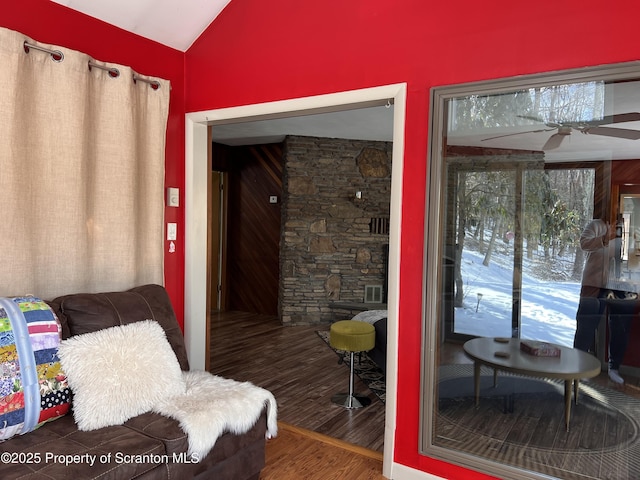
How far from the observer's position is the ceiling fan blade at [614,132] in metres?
2.00

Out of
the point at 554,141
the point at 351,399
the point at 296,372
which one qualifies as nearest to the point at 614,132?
the point at 554,141

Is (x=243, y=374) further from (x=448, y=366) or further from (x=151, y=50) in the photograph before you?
(x=151, y=50)

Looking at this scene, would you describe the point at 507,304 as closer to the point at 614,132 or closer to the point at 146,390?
the point at 614,132

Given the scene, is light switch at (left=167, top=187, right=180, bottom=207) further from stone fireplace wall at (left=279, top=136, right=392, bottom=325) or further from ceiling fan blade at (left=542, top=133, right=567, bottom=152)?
stone fireplace wall at (left=279, top=136, right=392, bottom=325)

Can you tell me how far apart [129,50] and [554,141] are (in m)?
2.59

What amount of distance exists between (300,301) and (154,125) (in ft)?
12.7

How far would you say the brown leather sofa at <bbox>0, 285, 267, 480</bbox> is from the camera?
176 centimetres

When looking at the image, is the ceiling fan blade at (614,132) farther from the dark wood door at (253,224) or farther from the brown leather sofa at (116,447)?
the dark wood door at (253,224)

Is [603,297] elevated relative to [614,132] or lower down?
lower down

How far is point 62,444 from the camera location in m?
1.88

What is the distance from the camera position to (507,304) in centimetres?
235

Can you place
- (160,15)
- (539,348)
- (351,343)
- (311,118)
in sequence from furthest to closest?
(311,118), (351,343), (160,15), (539,348)

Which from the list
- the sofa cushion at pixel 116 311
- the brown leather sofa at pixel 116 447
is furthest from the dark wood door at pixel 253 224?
Result: the brown leather sofa at pixel 116 447

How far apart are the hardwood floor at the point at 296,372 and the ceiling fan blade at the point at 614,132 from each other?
212 cm
